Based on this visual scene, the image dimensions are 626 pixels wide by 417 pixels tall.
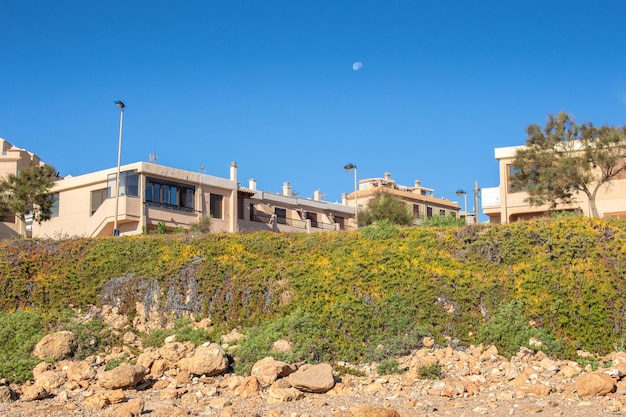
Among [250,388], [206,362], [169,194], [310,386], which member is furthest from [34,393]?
[169,194]

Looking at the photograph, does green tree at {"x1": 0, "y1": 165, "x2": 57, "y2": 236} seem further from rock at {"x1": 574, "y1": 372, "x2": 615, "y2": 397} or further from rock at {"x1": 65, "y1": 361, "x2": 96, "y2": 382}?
rock at {"x1": 574, "y1": 372, "x2": 615, "y2": 397}

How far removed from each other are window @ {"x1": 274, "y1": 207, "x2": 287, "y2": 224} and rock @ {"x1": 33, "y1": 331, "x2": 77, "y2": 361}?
30434 mm

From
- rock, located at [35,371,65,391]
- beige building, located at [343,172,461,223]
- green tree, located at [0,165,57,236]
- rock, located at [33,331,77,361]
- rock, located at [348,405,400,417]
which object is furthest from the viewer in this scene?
beige building, located at [343,172,461,223]

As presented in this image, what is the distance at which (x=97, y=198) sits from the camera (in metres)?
44.8

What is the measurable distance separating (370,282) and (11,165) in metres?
29.5

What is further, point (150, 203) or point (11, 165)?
point (11, 165)

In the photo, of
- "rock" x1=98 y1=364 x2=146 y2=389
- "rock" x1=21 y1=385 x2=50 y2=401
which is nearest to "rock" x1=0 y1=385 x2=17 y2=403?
"rock" x1=21 y1=385 x2=50 y2=401

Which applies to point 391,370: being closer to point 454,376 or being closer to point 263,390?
point 454,376

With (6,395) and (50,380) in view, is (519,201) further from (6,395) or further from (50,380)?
(6,395)

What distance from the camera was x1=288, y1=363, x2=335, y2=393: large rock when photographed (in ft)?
62.9

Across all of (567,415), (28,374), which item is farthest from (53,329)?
(567,415)

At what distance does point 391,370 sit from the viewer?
20.7m

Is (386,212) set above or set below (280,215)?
below

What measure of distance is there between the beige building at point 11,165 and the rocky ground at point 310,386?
23372 millimetres
